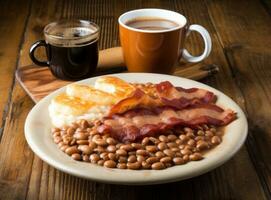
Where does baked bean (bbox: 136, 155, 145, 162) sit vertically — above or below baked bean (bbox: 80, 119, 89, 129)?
above

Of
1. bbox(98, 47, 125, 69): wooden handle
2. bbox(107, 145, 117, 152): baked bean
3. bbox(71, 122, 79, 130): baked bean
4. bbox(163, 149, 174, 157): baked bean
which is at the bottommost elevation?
bbox(98, 47, 125, 69): wooden handle

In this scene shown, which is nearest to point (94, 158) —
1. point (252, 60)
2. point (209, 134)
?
point (209, 134)

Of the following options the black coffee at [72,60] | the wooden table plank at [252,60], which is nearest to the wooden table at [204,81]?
the wooden table plank at [252,60]

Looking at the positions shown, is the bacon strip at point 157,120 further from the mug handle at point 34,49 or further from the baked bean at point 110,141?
the mug handle at point 34,49

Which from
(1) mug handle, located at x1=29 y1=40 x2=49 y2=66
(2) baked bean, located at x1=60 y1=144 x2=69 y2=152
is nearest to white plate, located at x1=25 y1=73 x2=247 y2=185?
(2) baked bean, located at x1=60 y1=144 x2=69 y2=152

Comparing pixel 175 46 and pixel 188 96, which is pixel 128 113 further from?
pixel 175 46

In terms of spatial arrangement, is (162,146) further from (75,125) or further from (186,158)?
(75,125)

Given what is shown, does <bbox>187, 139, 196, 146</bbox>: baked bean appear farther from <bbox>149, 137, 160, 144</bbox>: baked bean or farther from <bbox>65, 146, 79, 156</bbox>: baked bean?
<bbox>65, 146, 79, 156</bbox>: baked bean
